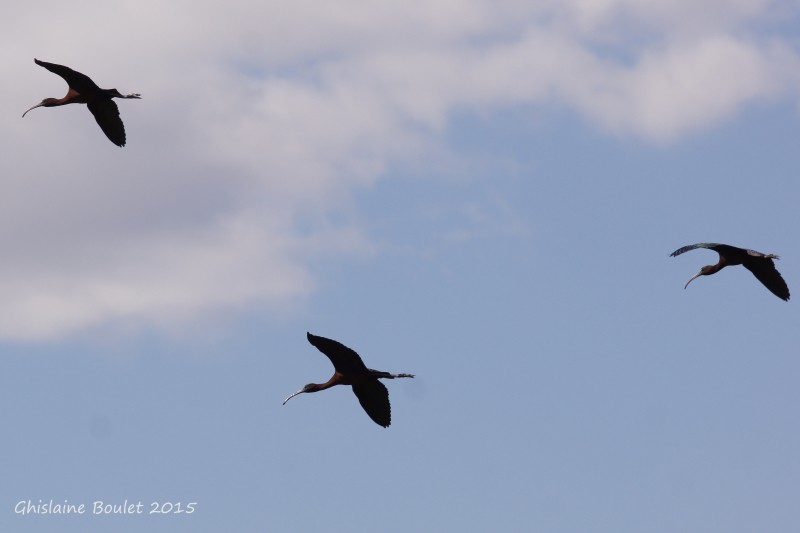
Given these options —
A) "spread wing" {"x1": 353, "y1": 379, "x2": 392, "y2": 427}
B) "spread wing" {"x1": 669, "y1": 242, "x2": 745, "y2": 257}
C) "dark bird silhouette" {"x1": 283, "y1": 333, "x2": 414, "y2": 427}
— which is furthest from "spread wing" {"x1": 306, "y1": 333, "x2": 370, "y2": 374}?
"spread wing" {"x1": 669, "y1": 242, "x2": 745, "y2": 257}

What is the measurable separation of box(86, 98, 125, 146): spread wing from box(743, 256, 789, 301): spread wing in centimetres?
1538

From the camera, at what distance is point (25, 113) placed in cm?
3938

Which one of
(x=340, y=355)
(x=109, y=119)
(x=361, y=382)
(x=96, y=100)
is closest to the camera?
(x=340, y=355)

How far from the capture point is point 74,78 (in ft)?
124

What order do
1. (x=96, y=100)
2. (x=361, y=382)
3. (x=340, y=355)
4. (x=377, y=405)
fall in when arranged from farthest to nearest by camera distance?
(x=96, y=100) < (x=377, y=405) < (x=361, y=382) < (x=340, y=355)

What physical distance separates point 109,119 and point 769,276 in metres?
16.1

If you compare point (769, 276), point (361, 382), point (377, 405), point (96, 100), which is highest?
point (96, 100)

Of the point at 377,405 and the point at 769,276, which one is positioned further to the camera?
the point at 769,276

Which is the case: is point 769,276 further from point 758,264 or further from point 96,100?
point 96,100

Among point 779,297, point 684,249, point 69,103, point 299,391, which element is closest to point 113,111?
point 69,103

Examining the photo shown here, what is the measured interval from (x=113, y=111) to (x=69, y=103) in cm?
111

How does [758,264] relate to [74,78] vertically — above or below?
below

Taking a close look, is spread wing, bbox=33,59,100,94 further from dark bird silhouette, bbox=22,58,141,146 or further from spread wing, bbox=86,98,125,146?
spread wing, bbox=86,98,125,146

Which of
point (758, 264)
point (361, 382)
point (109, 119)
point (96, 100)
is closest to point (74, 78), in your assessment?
point (96, 100)
